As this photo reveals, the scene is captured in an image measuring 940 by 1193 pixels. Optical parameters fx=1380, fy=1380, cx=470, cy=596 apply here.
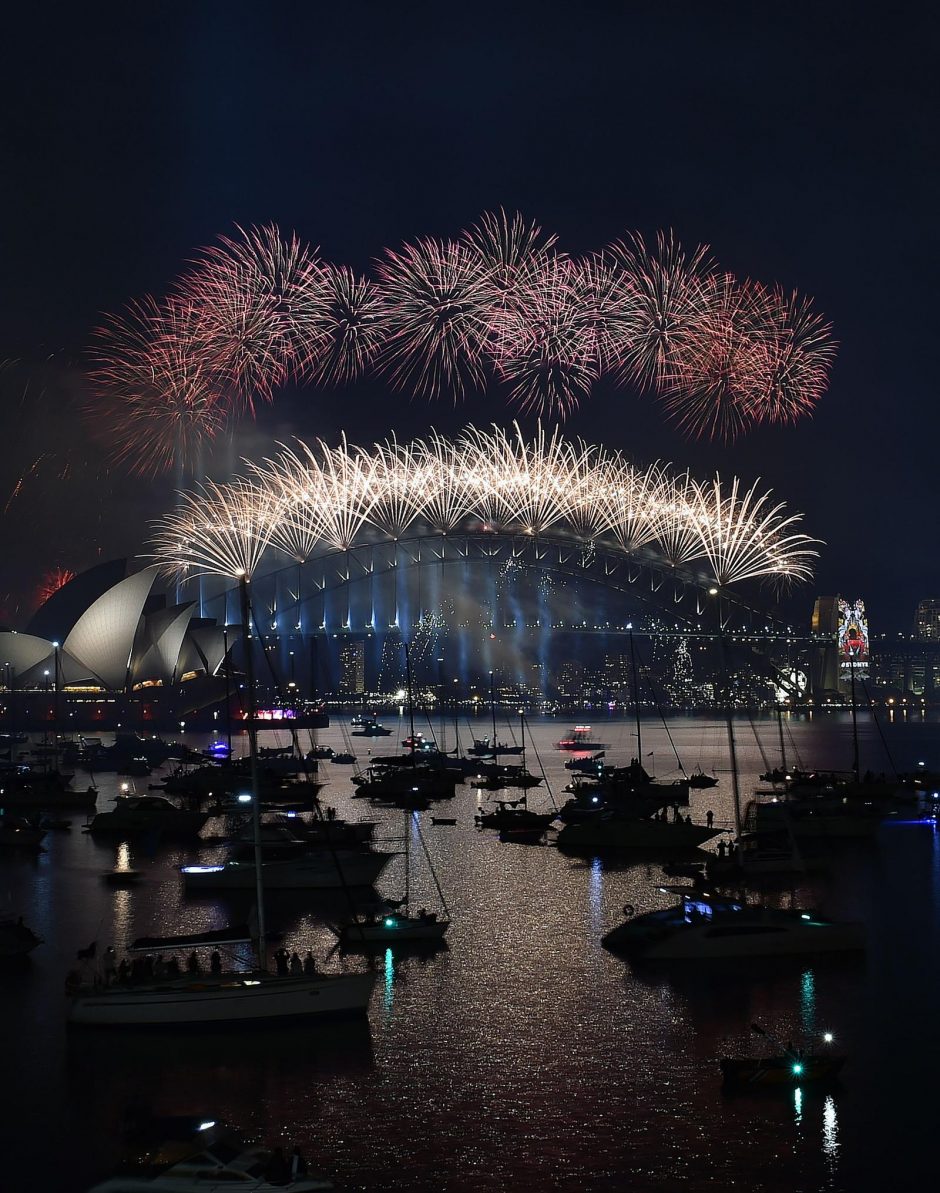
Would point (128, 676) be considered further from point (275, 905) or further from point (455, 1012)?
point (455, 1012)

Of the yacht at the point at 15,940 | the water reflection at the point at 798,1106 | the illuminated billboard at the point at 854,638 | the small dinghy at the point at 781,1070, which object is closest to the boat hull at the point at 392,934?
the yacht at the point at 15,940

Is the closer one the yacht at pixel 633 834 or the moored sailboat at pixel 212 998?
the moored sailboat at pixel 212 998

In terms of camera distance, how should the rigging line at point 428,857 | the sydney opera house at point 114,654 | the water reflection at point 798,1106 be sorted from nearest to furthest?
the water reflection at point 798,1106, the rigging line at point 428,857, the sydney opera house at point 114,654

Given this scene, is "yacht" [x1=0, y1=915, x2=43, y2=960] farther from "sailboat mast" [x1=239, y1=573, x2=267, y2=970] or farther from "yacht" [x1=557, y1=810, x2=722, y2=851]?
"yacht" [x1=557, y1=810, x2=722, y2=851]

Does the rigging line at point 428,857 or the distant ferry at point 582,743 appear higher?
the distant ferry at point 582,743

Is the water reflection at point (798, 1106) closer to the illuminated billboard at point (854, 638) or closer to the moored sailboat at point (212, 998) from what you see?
the moored sailboat at point (212, 998)

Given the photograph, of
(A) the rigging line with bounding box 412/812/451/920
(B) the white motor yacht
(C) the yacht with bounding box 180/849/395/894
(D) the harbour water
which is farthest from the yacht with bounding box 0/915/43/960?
(B) the white motor yacht
